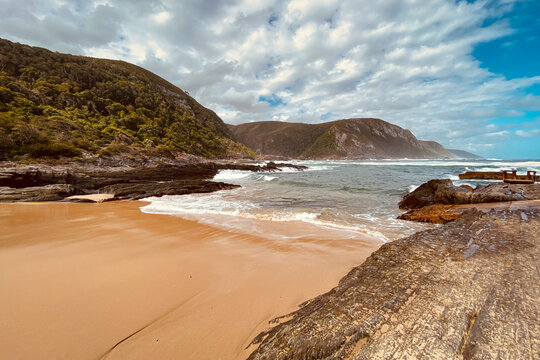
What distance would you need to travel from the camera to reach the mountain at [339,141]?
146m

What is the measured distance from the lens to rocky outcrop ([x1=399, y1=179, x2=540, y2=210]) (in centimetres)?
768

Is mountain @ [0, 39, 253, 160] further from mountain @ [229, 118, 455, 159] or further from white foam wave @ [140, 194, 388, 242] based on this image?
mountain @ [229, 118, 455, 159]

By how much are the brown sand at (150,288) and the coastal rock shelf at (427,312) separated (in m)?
0.61

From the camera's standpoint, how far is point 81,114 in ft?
127

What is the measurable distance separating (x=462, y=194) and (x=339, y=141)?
487ft

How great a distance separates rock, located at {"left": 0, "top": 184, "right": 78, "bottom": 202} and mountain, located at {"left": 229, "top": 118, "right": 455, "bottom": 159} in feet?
441

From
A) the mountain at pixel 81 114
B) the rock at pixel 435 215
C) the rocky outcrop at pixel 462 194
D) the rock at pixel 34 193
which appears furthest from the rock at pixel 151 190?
the mountain at pixel 81 114

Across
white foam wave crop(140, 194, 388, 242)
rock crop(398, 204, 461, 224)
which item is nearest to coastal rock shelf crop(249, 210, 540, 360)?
white foam wave crop(140, 194, 388, 242)

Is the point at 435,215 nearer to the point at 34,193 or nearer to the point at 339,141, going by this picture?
the point at 34,193

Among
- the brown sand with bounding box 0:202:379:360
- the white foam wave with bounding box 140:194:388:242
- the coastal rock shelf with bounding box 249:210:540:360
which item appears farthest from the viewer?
the white foam wave with bounding box 140:194:388:242

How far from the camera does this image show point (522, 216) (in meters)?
5.12

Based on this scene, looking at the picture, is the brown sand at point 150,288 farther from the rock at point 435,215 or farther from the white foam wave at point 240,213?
the rock at point 435,215

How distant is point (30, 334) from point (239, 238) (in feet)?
13.0

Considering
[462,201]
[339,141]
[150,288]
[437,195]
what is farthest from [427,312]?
[339,141]
